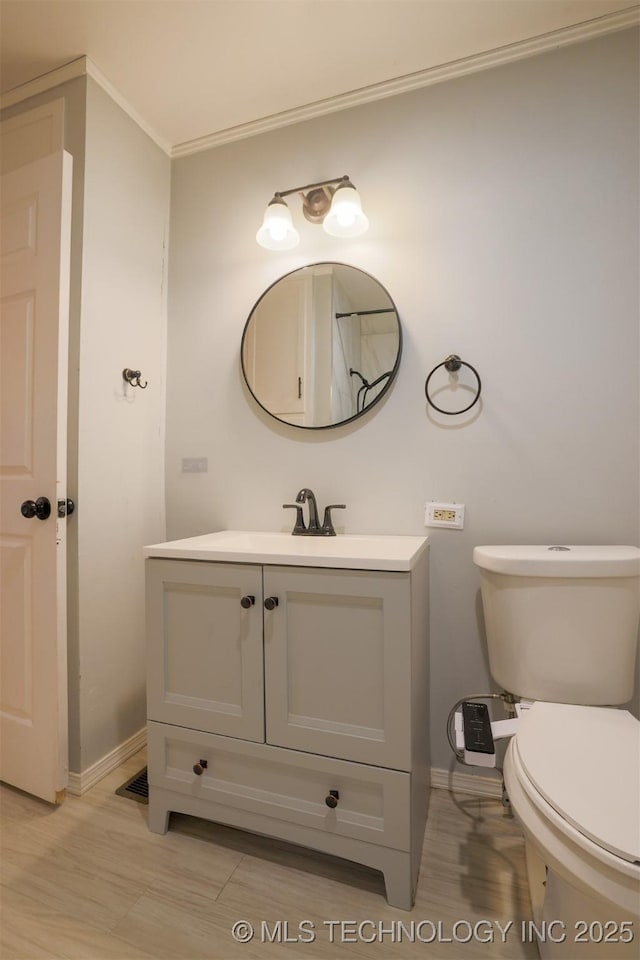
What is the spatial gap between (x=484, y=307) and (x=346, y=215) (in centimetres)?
54

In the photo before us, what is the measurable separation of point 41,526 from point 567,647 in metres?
1.54

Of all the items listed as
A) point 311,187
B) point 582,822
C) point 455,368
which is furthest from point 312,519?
point 311,187

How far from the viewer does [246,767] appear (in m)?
1.14

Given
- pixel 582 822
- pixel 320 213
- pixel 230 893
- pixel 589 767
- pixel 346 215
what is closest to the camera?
pixel 582 822

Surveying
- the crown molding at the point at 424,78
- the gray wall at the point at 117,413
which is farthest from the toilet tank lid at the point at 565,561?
the crown molding at the point at 424,78

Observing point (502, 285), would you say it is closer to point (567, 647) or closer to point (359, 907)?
point (567, 647)

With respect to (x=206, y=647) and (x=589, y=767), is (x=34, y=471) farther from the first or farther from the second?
(x=589, y=767)

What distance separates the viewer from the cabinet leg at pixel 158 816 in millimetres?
1224

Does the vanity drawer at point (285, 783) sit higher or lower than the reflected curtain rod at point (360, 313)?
lower

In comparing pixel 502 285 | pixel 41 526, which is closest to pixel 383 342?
pixel 502 285

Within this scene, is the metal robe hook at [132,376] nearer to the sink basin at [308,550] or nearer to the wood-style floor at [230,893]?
the sink basin at [308,550]

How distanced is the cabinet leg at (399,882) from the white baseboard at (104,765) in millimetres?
985

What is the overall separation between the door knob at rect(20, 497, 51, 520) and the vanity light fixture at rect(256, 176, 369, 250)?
113 centimetres

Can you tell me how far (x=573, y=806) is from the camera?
0.71 meters
